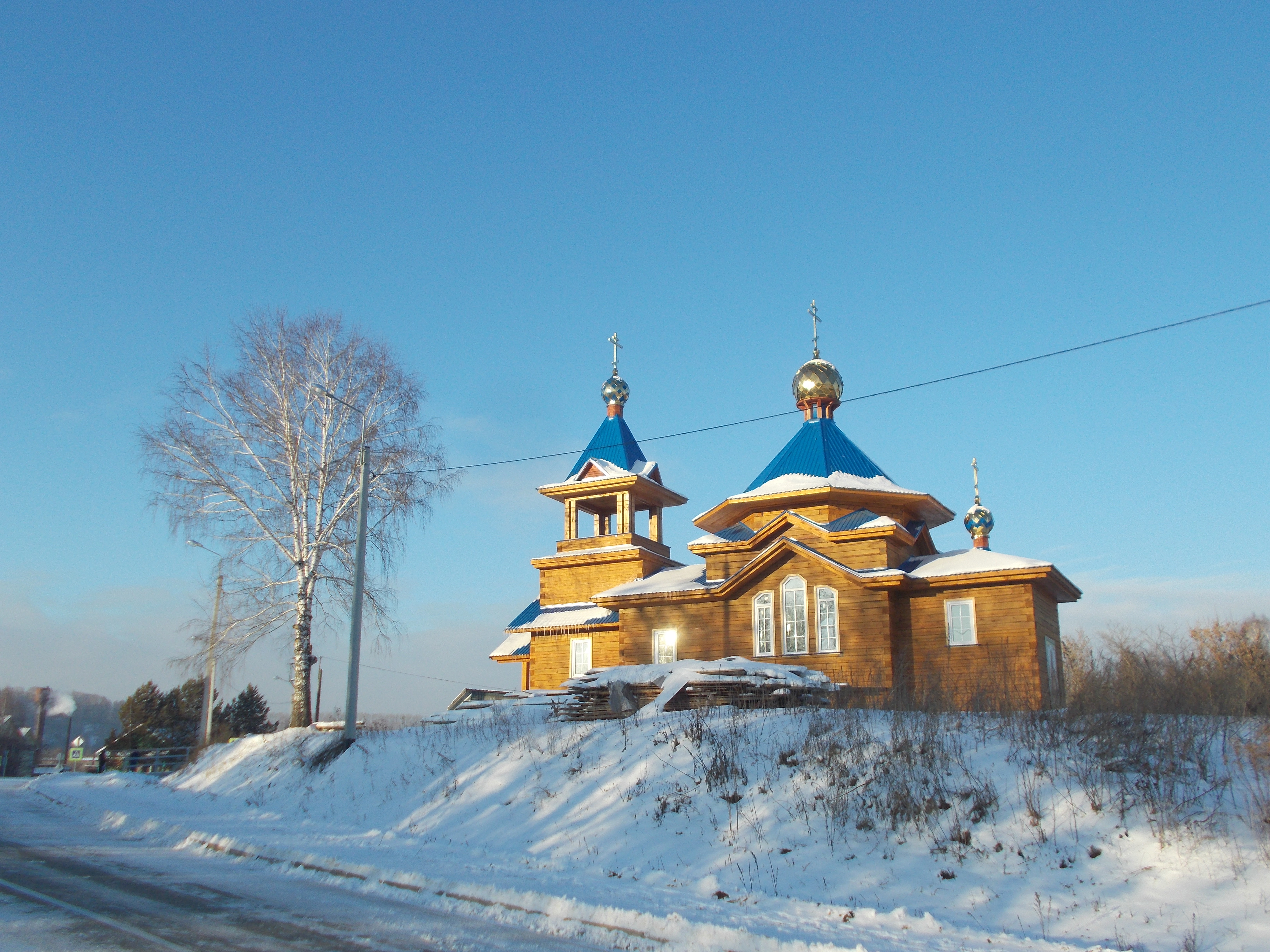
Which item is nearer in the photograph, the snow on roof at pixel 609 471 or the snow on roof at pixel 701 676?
the snow on roof at pixel 701 676

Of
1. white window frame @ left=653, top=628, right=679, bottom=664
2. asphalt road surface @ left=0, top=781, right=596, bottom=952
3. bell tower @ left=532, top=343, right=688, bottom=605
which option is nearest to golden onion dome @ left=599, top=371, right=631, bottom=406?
bell tower @ left=532, top=343, right=688, bottom=605

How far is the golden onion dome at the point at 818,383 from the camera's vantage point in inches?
1174

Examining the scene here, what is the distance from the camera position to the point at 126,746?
41.8 metres

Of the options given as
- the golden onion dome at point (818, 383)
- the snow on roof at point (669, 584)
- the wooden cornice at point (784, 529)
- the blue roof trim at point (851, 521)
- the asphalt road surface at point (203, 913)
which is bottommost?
the asphalt road surface at point (203, 913)

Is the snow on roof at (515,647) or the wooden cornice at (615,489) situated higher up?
the wooden cornice at (615,489)

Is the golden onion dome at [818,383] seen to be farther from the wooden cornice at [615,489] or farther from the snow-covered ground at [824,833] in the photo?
the snow-covered ground at [824,833]

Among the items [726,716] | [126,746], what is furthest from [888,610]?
[126,746]

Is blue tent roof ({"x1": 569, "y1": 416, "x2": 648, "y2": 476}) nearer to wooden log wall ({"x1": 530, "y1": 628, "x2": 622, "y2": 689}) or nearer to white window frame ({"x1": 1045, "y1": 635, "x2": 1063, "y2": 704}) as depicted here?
wooden log wall ({"x1": 530, "y1": 628, "x2": 622, "y2": 689})

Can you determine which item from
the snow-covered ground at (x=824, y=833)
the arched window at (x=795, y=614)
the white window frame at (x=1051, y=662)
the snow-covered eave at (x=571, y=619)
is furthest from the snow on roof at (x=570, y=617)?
the snow-covered ground at (x=824, y=833)

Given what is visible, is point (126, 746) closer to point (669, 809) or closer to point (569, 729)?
point (569, 729)

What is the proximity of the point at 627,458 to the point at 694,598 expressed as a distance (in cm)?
904

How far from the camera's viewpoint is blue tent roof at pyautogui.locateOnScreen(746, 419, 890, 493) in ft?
89.5

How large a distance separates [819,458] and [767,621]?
18.2 ft

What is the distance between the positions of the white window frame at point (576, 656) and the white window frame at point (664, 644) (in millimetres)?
4715
